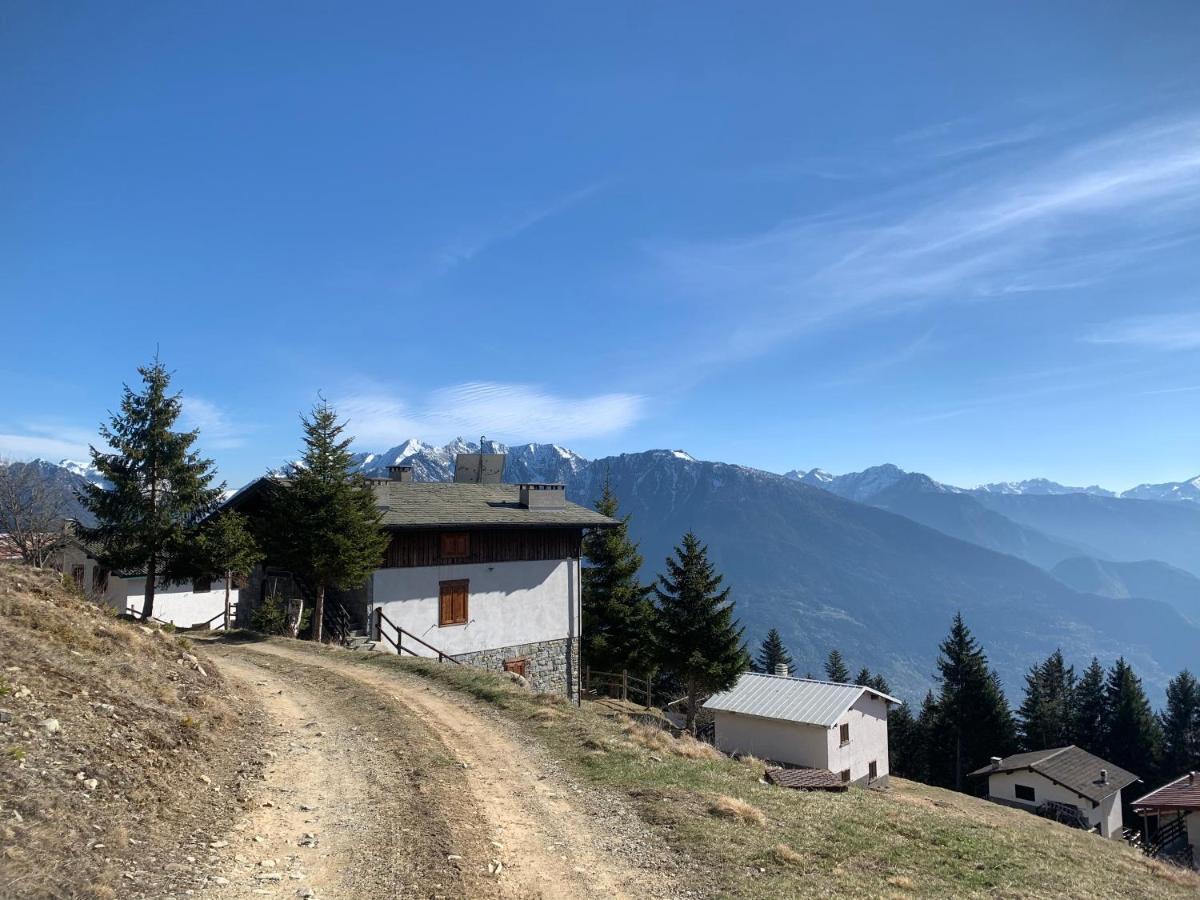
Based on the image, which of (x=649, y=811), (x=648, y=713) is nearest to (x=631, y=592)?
(x=648, y=713)

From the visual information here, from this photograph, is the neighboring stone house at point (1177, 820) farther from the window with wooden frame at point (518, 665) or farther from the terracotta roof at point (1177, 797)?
the window with wooden frame at point (518, 665)

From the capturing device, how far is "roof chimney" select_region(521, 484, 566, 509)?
3562 centimetres

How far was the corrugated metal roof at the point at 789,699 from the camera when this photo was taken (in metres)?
37.1

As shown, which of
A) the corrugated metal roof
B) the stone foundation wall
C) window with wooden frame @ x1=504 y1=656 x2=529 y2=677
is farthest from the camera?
the corrugated metal roof

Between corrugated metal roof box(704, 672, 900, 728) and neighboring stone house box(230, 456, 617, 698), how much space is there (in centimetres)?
1047

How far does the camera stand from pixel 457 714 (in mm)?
16625

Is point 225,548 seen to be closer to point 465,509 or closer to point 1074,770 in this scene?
point 465,509

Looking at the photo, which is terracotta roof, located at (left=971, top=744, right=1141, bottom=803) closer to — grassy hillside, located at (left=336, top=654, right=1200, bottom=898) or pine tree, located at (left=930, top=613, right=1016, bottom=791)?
pine tree, located at (left=930, top=613, right=1016, bottom=791)

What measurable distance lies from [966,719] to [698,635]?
4238 cm

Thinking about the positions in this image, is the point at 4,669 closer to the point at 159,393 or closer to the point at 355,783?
the point at 355,783

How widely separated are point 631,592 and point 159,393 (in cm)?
3041

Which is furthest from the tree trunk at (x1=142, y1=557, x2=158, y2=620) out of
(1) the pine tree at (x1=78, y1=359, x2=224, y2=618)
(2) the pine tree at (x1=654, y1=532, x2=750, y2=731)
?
(2) the pine tree at (x1=654, y1=532, x2=750, y2=731)

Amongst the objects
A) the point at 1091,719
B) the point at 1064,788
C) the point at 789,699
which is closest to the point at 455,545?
the point at 789,699

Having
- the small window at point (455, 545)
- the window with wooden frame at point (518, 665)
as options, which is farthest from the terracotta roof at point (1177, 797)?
the small window at point (455, 545)
